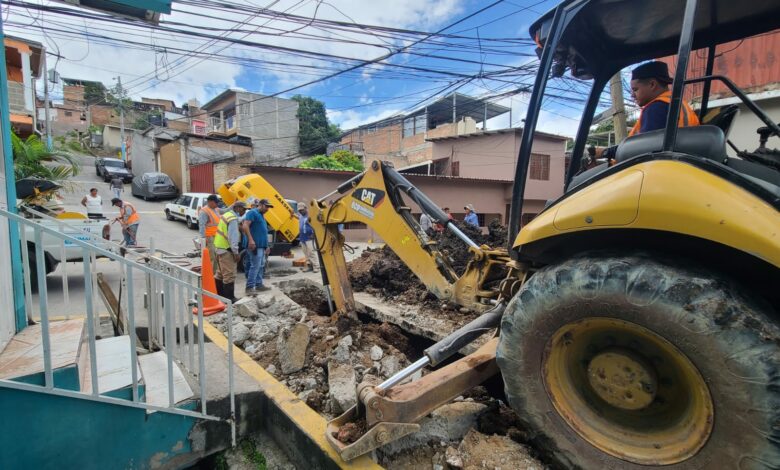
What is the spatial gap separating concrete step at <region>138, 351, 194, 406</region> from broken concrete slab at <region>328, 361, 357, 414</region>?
985mm

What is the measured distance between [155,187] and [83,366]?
942 inches

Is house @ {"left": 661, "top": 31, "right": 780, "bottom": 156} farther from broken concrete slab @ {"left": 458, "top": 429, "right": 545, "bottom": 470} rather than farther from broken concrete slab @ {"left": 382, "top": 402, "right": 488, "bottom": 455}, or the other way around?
broken concrete slab @ {"left": 458, "top": 429, "right": 545, "bottom": 470}

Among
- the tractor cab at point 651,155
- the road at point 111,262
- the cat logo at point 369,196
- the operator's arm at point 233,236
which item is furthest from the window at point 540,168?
the tractor cab at point 651,155

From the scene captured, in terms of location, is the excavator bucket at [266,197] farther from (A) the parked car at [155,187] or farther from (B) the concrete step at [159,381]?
(A) the parked car at [155,187]

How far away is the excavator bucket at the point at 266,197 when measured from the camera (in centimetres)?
1051

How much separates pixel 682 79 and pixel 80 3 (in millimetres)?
4562

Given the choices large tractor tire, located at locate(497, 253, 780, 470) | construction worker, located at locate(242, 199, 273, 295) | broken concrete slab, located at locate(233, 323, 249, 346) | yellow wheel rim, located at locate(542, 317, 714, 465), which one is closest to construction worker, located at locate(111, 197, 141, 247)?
construction worker, located at locate(242, 199, 273, 295)

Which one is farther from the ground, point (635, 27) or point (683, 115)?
point (635, 27)

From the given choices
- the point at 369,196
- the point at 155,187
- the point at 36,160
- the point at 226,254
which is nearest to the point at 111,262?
the point at 36,160

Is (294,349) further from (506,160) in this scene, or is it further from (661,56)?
(506,160)

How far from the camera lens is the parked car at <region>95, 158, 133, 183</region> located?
28.1 metres

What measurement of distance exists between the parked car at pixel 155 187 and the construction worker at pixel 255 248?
64.0 ft

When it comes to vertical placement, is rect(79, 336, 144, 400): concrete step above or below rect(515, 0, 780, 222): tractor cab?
below

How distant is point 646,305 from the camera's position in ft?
5.51
